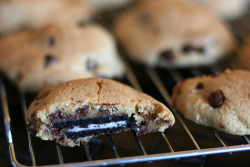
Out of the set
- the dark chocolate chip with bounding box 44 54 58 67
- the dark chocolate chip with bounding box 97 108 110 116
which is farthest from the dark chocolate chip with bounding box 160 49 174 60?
the dark chocolate chip with bounding box 97 108 110 116

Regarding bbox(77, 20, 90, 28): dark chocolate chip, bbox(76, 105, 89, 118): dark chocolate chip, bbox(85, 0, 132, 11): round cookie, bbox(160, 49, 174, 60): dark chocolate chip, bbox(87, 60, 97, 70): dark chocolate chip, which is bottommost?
bbox(76, 105, 89, 118): dark chocolate chip

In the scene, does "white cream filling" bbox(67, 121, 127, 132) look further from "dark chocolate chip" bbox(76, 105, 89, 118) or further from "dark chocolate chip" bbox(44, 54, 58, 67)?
"dark chocolate chip" bbox(44, 54, 58, 67)

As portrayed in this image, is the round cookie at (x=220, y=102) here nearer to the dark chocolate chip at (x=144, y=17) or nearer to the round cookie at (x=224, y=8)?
the dark chocolate chip at (x=144, y=17)

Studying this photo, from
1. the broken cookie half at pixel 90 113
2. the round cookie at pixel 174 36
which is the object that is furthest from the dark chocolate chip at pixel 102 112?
the round cookie at pixel 174 36

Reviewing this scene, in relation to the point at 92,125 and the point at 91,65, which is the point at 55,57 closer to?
the point at 91,65

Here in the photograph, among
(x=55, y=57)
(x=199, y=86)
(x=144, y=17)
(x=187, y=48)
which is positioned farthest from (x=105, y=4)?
(x=199, y=86)

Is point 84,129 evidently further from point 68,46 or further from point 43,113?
point 68,46

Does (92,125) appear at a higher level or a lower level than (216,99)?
lower
